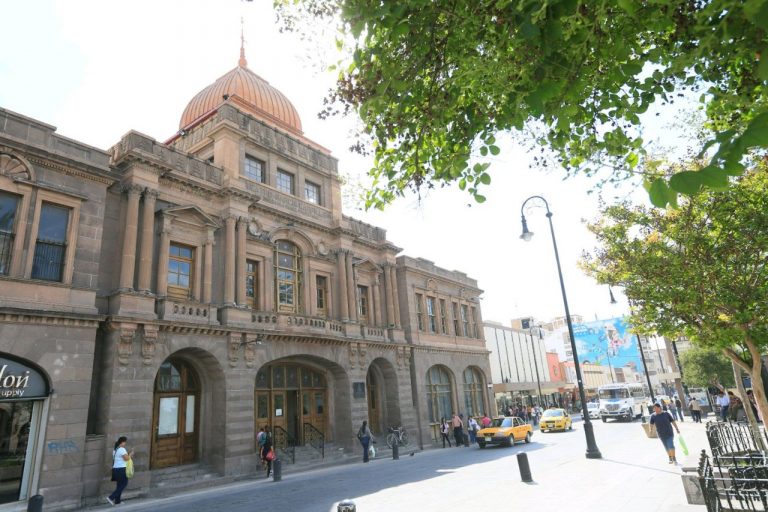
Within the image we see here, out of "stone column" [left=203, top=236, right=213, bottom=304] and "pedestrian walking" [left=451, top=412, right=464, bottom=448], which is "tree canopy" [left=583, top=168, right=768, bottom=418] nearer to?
"stone column" [left=203, top=236, right=213, bottom=304]

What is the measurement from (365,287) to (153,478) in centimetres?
1552

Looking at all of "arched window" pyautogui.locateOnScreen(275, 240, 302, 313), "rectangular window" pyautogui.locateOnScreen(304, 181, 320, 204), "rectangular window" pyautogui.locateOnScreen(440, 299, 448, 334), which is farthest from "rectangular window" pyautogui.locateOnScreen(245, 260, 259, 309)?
"rectangular window" pyautogui.locateOnScreen(440, 299, 448, 334)

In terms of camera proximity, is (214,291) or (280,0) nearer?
(280,0)

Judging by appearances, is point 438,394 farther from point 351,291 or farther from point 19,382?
point 19,382

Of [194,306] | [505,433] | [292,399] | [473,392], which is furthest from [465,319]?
[194,306]

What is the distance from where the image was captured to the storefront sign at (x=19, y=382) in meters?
13.2

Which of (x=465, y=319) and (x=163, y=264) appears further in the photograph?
(x=465, y=319)

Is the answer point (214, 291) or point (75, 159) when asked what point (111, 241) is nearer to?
point (75, 159)

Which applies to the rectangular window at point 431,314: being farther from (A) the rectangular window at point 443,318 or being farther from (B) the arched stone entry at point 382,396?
(B) the arched stone entry at point 382,396

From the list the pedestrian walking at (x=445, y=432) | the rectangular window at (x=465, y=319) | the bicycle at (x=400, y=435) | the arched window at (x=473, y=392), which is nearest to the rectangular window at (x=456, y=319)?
the rectangular window at (x=465, y=319)

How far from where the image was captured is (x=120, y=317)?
15.6 metres

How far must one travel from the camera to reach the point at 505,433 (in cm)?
2466

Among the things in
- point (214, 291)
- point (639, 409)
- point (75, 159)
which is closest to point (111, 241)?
point (75, 159)

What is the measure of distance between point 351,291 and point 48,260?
14408 mm
